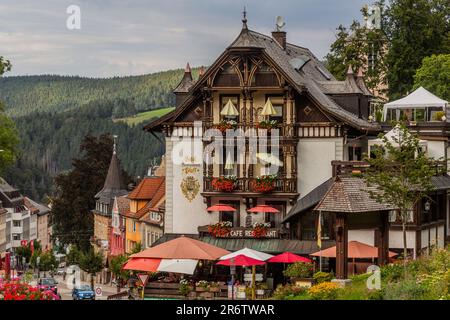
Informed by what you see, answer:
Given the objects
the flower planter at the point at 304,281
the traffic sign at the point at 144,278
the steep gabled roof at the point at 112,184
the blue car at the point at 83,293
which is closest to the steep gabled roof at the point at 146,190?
the blue car at the point at 83,293

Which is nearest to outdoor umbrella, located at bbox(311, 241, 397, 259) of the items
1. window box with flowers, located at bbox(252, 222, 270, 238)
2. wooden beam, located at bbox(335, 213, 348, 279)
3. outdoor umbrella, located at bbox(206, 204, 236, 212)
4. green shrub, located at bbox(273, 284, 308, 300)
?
wooden beam, located at bbox(335, 213, 348, 279)

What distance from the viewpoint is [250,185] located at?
62031 millimetres

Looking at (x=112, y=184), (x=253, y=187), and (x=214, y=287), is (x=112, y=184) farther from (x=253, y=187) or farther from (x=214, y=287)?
(x=214, y=287)

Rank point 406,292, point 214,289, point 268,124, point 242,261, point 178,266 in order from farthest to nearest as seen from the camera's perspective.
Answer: point 268,124 → point 178,266 → point 242,261 → point 214,289 → point 406,292

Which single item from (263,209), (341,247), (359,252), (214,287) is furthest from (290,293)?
(263,209)

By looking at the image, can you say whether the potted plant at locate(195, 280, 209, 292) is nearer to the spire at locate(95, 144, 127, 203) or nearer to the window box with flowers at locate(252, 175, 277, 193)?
the window box with flowers at locate(252, 175, 277, 193)

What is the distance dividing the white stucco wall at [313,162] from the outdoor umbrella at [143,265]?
13.4m

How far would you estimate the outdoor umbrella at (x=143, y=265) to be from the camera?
49347 millimetres

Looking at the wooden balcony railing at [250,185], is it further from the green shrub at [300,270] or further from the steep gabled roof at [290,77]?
the green shrub at [300,270]

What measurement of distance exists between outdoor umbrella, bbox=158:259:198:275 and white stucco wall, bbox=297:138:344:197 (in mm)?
11613

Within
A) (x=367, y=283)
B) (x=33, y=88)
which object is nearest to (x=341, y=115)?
(x=367, y=283)

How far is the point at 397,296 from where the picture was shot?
1320 inches

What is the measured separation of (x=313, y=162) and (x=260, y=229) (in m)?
4.24
